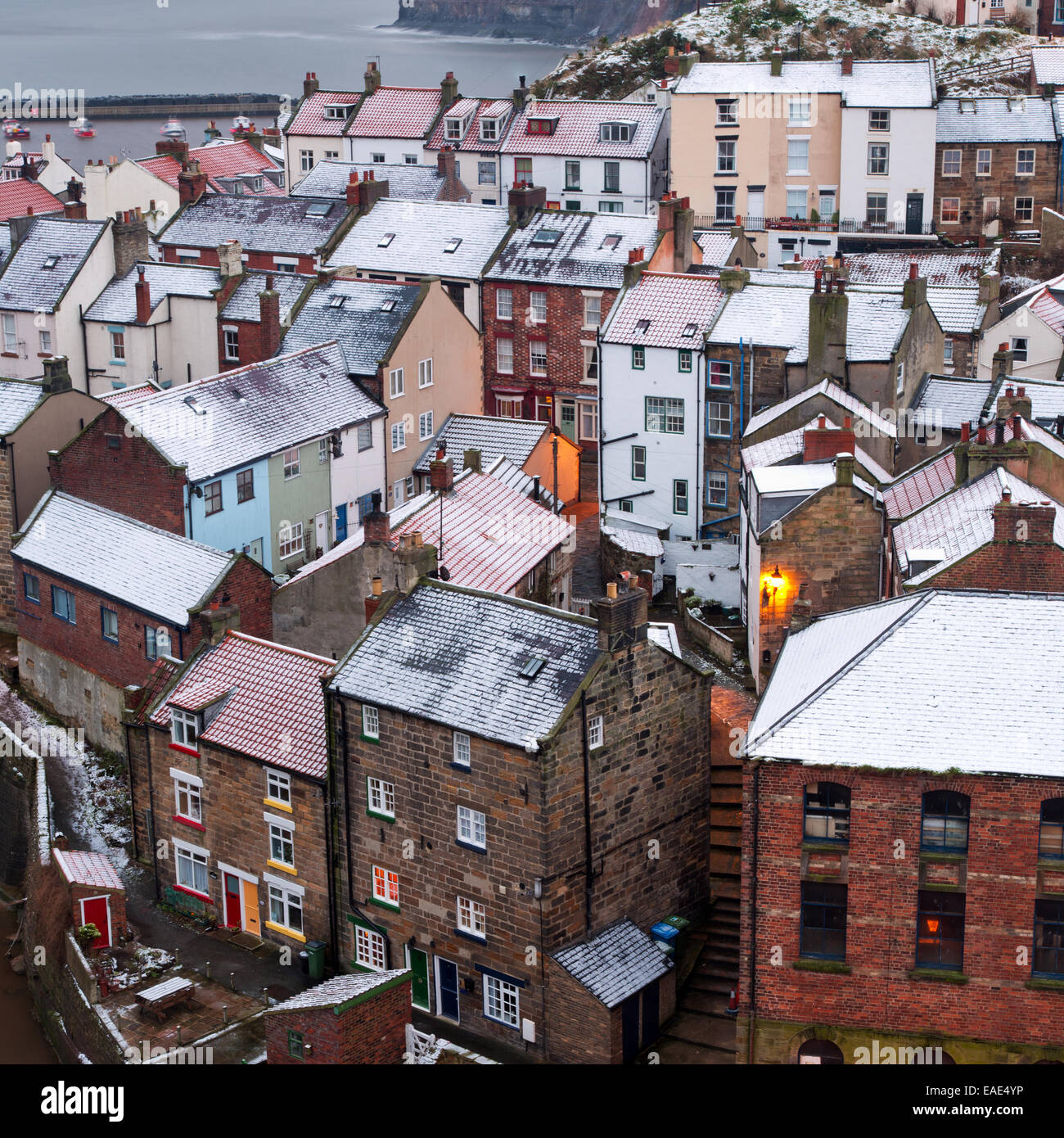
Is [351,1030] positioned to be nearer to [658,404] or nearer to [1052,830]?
[1052,830]

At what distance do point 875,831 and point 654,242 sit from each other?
1747 inches

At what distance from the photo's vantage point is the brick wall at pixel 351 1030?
36.6 m

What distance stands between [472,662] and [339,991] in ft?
26.0

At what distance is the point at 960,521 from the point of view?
1836 inches

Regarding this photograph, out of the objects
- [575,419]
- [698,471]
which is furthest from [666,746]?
[575,419]

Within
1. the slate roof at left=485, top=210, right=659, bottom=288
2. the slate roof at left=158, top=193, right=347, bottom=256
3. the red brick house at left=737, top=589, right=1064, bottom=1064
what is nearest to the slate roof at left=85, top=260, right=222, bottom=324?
the slate roof at left=158, top=193, right=347, bottom=256

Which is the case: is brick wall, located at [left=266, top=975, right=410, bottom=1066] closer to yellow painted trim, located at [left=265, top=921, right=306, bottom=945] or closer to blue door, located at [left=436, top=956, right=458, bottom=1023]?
blue door, located at [left=436, top=956, right=458, bottom=1023]

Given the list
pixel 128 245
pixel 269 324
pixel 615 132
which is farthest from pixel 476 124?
pixel 269 324

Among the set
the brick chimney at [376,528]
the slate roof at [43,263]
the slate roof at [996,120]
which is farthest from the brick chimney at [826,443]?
the slate roof at [996,120]

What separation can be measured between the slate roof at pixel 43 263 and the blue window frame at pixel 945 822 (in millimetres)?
50958

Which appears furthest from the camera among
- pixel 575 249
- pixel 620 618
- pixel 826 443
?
pixel 575 249

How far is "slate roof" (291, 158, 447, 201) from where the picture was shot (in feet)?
308

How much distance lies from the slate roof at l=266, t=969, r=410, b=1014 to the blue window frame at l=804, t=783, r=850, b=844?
9.53 metres

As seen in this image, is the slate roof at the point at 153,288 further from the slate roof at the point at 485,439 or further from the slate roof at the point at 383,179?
the slate roof at the point at 383,179
